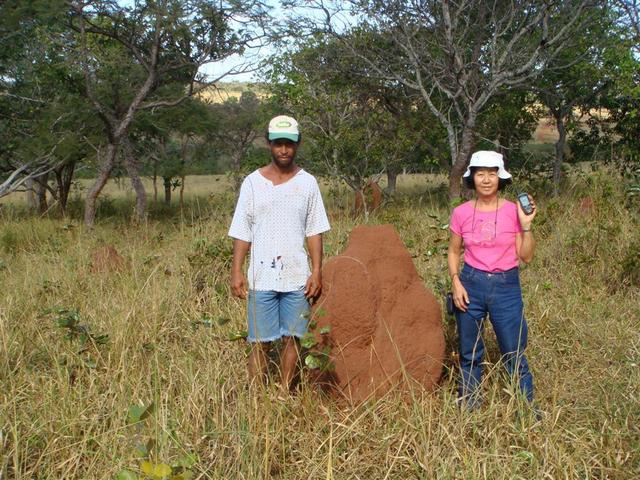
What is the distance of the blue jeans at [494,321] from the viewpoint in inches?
120

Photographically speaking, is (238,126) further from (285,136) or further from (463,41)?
(285,136)

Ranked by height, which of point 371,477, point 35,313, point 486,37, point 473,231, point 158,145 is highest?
point 486,37

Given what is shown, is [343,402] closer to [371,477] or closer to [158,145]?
[371,477]

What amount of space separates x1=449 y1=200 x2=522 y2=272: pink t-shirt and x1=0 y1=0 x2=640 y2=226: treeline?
16.6 ft

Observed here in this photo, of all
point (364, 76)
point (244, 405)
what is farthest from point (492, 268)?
point (364, 76)

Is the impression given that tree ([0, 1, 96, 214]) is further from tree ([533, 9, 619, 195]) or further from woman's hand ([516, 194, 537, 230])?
woman's hand ([516, 194, 537, 230])

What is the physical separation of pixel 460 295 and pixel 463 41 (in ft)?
23.7

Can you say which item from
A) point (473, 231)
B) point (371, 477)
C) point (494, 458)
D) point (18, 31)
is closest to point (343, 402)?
point (371, 477)

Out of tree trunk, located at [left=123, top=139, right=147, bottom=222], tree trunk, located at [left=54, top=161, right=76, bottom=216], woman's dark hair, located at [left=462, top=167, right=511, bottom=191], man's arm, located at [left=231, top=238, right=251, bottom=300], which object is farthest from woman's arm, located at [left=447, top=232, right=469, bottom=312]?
tree trunk, located at [left=54, top=161, right=76, bottom=216]

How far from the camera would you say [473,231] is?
311cm

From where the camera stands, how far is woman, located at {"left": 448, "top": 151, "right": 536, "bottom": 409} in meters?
3.05

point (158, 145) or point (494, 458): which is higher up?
point (158, 145)

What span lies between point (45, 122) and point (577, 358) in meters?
11.5

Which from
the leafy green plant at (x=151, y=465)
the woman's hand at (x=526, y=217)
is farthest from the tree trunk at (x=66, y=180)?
the leafy green plant at (x=151, y=465)
